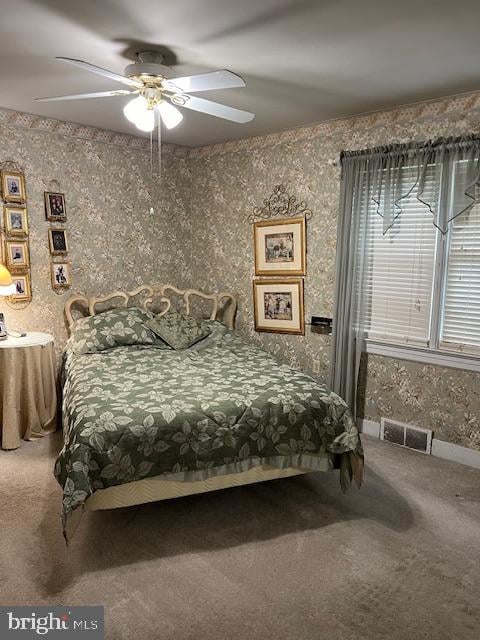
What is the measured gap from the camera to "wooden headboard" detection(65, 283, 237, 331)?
4.27 metres

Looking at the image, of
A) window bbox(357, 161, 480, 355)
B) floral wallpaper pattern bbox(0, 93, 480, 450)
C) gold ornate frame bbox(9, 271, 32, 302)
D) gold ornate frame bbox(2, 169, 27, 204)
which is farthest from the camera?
gold ornate frame bbox(9, 271, 32, 302)

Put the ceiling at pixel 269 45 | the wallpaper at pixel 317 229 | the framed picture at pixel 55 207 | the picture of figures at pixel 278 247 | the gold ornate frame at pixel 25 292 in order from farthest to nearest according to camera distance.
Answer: the picture of figures at pixel 278 247, the framed picture at pixel 55 207, the gold ornate frame at pixel 25 292, the wallpaper at pixel 317 229, the ceiling at pixel 269 45

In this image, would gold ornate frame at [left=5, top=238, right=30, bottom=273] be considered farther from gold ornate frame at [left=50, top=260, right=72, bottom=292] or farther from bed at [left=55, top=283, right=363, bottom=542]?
bed at [left=55, top=283, right=363, bottom=542]

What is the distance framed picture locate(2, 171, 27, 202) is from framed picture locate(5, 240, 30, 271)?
34 cm

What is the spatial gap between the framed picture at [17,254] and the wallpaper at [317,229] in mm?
1708

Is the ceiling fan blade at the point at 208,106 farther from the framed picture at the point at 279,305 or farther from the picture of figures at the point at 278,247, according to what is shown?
the framed picture at the point at 279,305

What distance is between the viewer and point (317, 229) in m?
4.01

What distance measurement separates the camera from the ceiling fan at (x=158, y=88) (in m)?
2.20

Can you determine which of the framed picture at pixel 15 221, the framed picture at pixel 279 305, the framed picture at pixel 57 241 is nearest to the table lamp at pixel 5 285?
the framed picture at pixel 15 221

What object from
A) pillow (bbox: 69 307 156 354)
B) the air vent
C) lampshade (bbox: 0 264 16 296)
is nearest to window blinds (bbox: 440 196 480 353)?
the air vent

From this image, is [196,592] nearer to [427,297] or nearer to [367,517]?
[367,517]

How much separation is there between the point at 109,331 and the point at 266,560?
2286 millimetres


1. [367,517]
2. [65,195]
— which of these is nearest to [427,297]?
[367,517]

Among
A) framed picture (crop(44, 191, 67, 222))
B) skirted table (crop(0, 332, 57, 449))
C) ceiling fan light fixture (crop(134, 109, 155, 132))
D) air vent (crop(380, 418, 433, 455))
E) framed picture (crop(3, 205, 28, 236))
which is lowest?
air vent (crop(380, 418, 433, 455))
